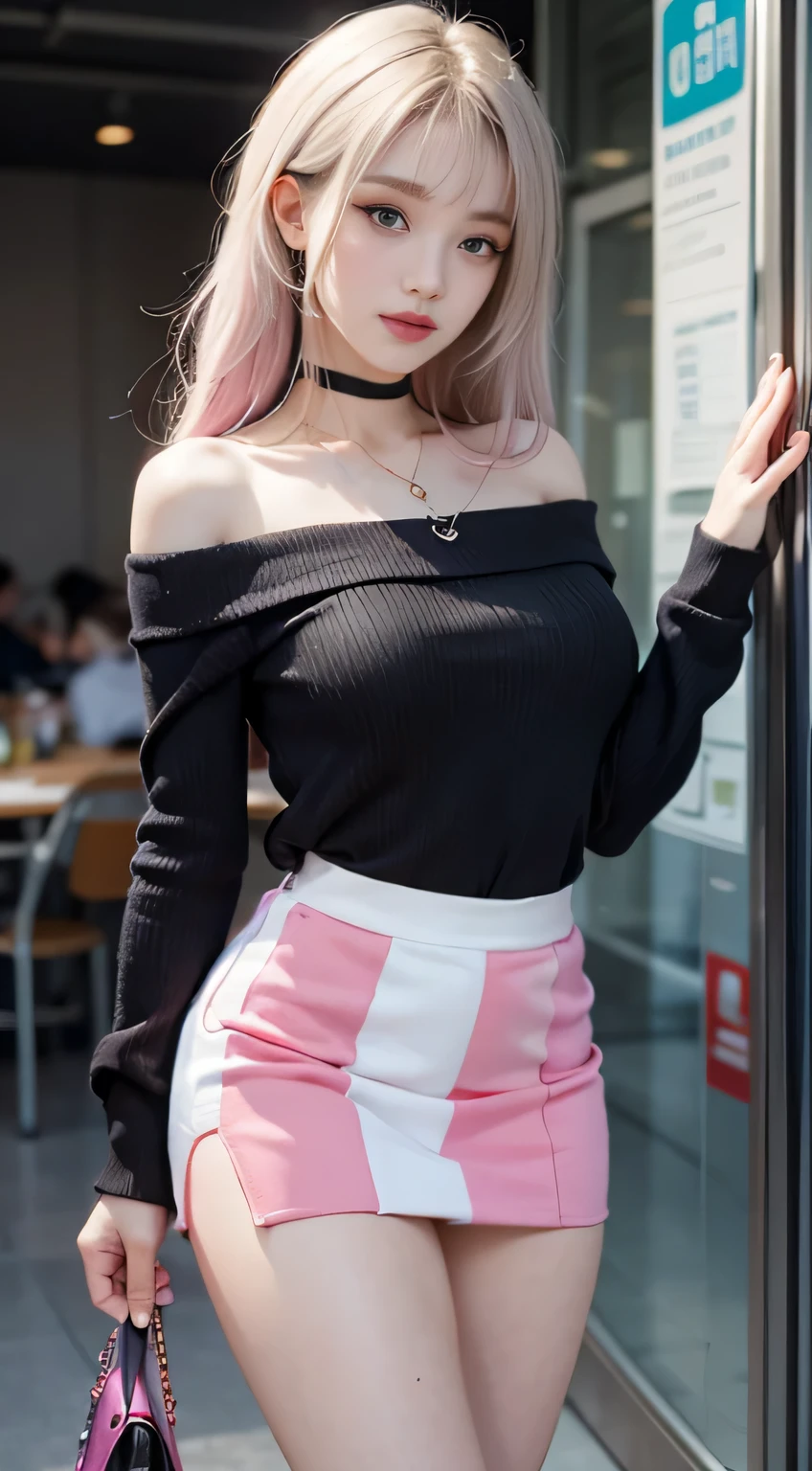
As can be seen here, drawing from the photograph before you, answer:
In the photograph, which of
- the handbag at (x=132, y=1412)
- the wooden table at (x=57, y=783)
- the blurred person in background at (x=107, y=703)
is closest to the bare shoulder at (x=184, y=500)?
the handbag at (x=132, y=1412)

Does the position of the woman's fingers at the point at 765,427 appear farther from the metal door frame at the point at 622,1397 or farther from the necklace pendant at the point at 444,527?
the metal door frame at the point at 622,1397

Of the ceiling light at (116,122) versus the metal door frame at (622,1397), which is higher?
the ceiling light at (116,122)

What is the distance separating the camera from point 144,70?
5719mm

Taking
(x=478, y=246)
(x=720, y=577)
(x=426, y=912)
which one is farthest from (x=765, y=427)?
(x=426, y=912)

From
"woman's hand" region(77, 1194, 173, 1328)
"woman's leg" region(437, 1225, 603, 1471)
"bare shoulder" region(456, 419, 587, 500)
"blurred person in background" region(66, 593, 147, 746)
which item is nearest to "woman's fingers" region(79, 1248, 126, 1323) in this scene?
"woman's hand" region(77, 1194, 173, 1328)

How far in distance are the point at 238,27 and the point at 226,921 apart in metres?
4.53

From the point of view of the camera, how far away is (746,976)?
195 centimetres

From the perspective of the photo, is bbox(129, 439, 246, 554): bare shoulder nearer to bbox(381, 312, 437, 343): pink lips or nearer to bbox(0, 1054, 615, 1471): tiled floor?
bbox(381, 312, 437, 343): pink lips

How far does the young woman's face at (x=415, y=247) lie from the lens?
126 centimetres

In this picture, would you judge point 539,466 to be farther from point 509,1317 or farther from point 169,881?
point 509,1317

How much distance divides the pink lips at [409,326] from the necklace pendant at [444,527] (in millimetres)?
162

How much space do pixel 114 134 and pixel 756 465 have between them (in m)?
6.45

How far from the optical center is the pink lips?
131cm

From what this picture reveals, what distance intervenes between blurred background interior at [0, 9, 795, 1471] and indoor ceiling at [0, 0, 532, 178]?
0.06 feet
